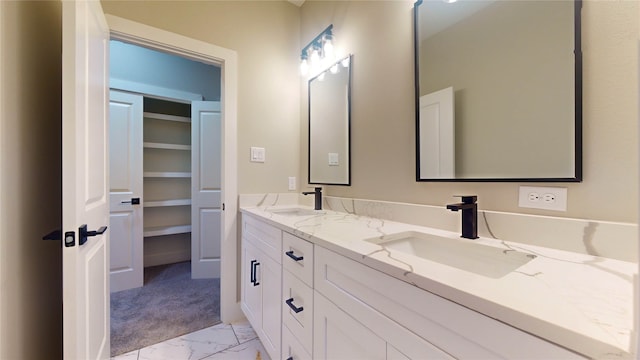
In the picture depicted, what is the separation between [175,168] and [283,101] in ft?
6.00

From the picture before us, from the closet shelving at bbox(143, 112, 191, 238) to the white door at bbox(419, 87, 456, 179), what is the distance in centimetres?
279

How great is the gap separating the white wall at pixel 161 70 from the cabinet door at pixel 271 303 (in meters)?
2.42

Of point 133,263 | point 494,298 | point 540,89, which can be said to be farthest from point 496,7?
point 133,263

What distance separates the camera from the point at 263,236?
4.85ft

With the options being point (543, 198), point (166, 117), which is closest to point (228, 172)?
point (166, 117)

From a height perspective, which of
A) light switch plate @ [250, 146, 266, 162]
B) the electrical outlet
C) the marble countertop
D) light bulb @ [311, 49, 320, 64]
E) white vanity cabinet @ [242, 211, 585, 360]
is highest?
light bulb @ [311, 49, 320, 64]

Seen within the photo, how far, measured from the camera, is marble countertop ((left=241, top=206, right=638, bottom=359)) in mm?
366

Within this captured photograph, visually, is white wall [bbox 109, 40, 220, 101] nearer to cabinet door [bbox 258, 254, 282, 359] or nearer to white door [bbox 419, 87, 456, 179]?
cabinet door [bbox 258, 254, 282, 359]

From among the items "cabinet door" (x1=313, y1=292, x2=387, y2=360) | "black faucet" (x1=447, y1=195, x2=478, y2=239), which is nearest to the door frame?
"cabinet door" (x1=313, y1=292, x2=387, y2=360)

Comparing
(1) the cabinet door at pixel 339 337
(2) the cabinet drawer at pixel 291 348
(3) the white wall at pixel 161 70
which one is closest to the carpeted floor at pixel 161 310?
(2) the cabinet drawer at pixel 291 348

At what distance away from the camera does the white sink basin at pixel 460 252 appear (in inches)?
31.6

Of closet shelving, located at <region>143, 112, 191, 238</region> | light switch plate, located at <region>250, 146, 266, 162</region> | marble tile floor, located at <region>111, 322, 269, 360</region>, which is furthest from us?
closet shelving, located at <region>143, 112, 191, 238</region>

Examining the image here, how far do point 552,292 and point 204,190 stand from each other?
283 centimetres

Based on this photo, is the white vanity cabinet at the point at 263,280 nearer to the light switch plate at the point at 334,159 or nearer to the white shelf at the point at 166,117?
the light switch plate at the point at 334,159
